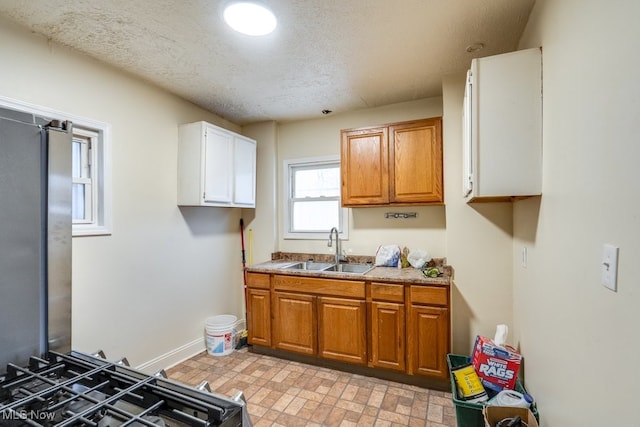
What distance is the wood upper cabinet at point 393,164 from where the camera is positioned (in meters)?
2.72

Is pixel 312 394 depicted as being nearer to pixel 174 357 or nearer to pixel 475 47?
pixel 174 357

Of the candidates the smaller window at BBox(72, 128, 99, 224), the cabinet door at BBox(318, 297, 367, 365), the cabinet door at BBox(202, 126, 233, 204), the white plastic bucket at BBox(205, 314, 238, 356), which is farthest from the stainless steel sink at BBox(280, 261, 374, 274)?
the smaller window at BBox(72, 128, 99, 224)

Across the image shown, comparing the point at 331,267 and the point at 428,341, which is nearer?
the point at 428,341

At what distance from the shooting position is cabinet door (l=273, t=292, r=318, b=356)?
281 centimetres

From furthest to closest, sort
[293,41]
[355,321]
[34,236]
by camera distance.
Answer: [355,321], [293,41], [34,236]

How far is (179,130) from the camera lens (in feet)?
9.72

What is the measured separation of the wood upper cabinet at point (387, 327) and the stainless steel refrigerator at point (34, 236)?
2.02m

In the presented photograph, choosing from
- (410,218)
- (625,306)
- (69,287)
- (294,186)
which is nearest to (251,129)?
(294,186)

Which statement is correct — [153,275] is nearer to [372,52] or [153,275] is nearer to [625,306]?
[372,52]

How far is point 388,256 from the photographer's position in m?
3.02

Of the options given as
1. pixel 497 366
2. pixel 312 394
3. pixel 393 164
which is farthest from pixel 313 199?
pixel 497 366

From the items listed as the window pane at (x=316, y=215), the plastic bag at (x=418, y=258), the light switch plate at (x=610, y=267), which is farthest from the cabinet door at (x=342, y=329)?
the light switch plate at (x=610, y=267)

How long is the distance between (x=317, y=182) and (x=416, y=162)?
1.24m

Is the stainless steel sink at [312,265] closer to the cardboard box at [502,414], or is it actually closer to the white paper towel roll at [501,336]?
the white paper towel roll at [501,336]
